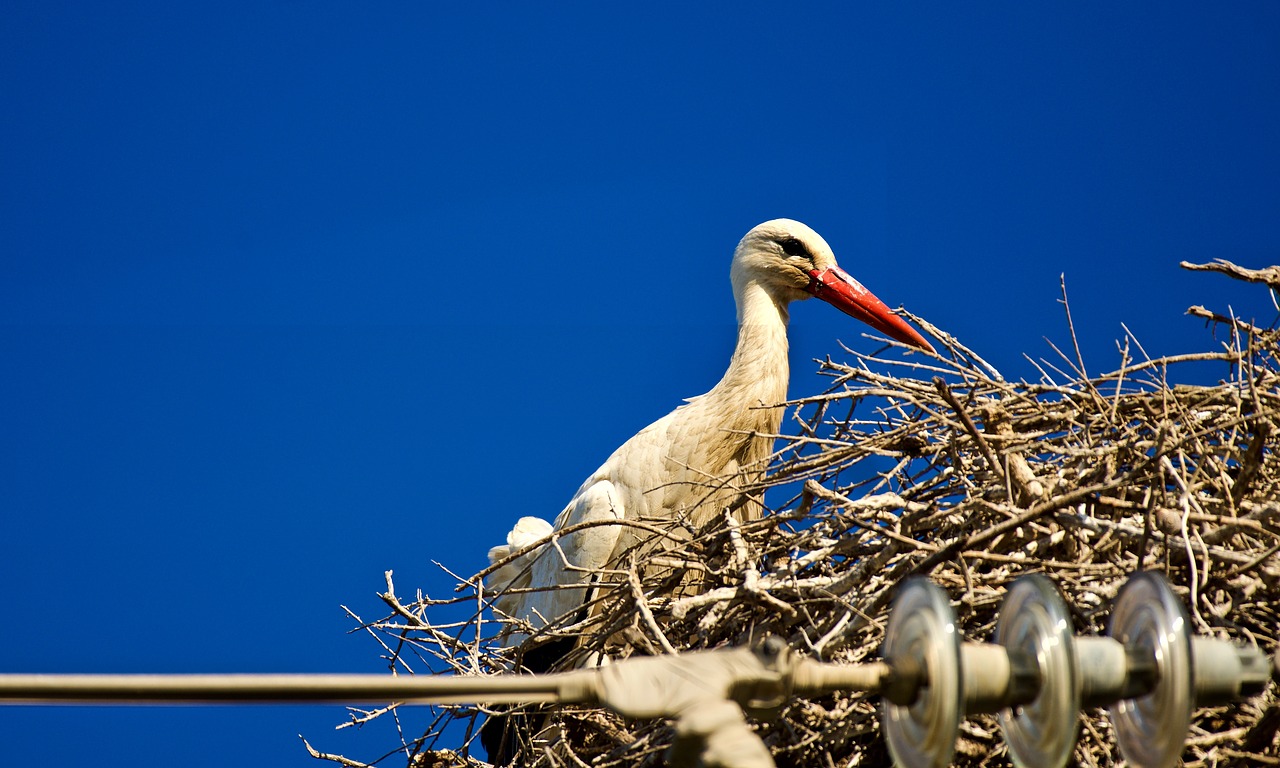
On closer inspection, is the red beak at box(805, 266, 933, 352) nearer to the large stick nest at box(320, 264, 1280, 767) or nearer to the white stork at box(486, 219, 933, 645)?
the white stork at box(486, 219, 933, 645)

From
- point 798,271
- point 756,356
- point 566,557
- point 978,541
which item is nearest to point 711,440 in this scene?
point 756,356

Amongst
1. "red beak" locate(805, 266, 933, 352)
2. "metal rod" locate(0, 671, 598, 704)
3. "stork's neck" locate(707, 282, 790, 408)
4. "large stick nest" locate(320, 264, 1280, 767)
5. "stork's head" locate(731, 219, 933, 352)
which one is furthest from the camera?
"stork's head" locate(731, 219, 933, 352)

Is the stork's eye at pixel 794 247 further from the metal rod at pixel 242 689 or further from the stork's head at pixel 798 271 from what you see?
the metal rod at pixel 242 689

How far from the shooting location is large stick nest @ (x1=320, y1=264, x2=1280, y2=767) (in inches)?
83.9

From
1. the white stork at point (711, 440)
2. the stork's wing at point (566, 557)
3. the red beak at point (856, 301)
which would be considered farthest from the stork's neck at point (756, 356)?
the stork's wing at point (566, 557)

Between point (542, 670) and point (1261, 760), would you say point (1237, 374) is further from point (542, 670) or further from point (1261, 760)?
point (542, 670)

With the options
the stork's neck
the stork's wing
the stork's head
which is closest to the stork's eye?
the stork's head

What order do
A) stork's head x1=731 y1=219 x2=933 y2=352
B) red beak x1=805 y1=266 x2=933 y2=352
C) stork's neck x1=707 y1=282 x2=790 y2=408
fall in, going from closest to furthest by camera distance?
stork's neck x1=707 y1=282 x2=790 y2=408 < red beak x1=805 y1=266 x2=933 y2=352 < stork's head x1=731 y1=219 x2=933 y2=352

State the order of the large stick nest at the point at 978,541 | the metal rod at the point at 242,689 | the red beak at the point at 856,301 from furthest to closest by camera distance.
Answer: the red beak at the point at 856,301, the large stick nest at the point at 978,541, the metal rod at the point at 242,689

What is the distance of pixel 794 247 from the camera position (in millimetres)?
4297

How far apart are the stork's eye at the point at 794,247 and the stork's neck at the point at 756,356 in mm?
135

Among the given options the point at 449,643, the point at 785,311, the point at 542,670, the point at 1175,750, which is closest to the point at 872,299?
the point at 785,311

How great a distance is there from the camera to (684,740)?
3.87 feet

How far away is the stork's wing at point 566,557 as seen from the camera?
3.74 m
